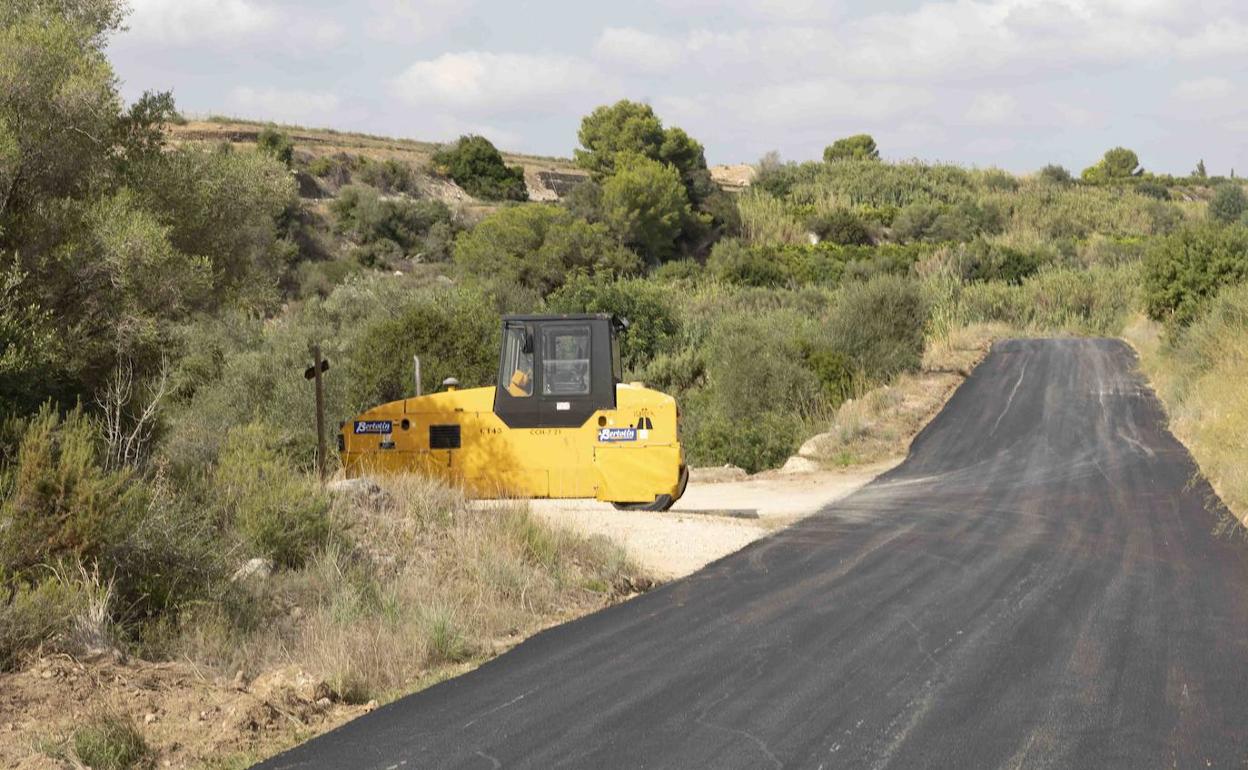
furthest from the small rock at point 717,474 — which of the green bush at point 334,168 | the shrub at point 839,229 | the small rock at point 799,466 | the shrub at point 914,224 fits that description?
the shrub at point 914,224

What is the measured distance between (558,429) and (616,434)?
2.75 ft

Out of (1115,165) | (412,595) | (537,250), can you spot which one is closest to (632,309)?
(537,250)

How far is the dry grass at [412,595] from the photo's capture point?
400 inches

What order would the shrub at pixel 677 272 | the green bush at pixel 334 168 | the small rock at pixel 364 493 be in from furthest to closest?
1. the green bush at pixel 334 168
2. the shrub at pixel 677 272
3. the small rock at pixel 364 493

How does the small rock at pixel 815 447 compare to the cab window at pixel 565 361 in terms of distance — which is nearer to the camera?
the cab window at pixel 565 361

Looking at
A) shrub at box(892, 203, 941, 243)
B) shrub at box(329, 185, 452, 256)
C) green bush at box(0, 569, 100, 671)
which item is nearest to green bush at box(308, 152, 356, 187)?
shrub at box(329, 185, 452, 256)

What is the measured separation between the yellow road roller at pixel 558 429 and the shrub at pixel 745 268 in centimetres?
4606

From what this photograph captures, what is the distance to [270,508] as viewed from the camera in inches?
501

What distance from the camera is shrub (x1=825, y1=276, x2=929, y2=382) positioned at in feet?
137

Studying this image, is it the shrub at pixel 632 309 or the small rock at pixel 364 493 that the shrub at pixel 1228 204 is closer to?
the shrub at pixel 632 309

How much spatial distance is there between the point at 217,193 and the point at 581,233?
44130 mm

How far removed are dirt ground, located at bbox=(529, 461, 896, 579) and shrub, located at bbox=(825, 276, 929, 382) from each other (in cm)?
1506

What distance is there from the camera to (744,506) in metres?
23.5

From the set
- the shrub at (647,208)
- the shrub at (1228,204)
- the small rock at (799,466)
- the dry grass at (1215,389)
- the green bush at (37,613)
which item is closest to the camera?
the green bush at (37,613)
